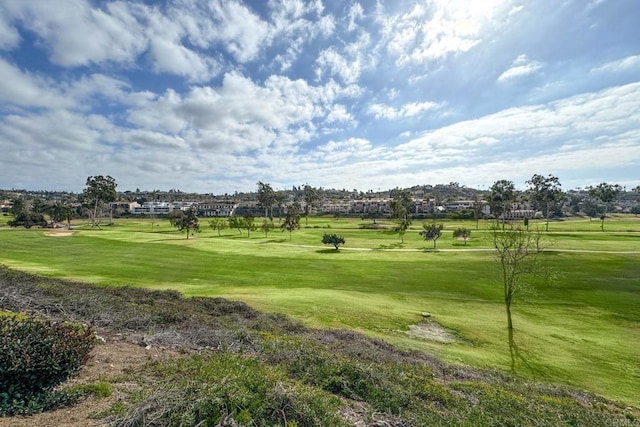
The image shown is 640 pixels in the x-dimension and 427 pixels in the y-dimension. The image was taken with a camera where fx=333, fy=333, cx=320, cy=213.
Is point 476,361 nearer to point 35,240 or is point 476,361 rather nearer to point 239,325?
point 239,325

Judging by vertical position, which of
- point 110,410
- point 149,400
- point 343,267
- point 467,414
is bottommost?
point 343,267

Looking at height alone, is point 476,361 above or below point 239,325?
below

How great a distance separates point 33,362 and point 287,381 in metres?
5.99

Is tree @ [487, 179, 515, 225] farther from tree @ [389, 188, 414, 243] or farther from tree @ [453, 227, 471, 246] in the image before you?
tree @ [453, 227, 471, 246]

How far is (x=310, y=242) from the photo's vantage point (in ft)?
259

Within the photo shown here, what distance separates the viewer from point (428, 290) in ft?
113

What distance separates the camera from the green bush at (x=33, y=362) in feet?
24.2

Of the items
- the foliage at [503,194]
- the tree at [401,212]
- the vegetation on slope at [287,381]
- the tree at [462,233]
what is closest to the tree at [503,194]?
the foliage at [503,194]

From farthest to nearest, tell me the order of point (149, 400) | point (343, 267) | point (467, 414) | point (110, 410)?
point (343, 267) → point (467, 414) → point (110, 410) → point (149, 400)

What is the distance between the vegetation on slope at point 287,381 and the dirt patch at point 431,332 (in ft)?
16.3

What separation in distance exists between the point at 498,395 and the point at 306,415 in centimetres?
776

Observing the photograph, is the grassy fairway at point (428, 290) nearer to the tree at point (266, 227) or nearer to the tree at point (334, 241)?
the tree at point (334, 241)

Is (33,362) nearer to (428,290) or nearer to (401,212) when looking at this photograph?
(428,290)

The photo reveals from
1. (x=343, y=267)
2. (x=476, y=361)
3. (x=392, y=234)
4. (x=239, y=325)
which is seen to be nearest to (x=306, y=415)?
(x=239, y=325)
